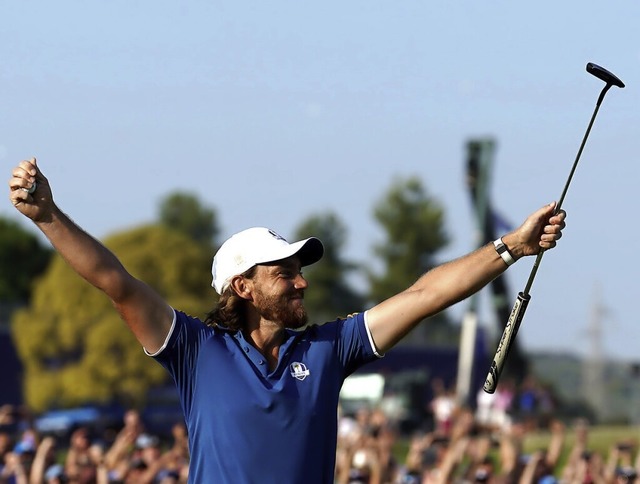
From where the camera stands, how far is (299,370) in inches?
222

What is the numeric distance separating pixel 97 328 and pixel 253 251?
57136 millimetres

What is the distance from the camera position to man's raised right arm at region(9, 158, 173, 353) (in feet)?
17.9

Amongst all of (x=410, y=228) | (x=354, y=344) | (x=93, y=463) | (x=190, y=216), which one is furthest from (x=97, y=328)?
(x=354, y=344)

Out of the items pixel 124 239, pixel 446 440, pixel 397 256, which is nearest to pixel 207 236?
pixel 397 256

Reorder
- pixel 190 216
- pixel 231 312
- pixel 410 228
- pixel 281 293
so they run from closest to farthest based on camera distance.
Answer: pixel 281 293, pixel 231 312, pixel 410 228, pixel 190 216

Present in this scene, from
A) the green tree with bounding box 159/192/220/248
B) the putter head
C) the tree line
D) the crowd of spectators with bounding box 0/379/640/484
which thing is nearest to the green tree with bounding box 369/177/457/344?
the tree line

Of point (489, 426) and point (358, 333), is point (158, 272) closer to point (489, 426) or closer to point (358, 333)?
point (489, 426)

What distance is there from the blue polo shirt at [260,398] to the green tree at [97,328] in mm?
54328

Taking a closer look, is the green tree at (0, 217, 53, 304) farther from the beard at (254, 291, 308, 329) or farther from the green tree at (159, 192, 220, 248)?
the beard at (254, 291, 308, 329)

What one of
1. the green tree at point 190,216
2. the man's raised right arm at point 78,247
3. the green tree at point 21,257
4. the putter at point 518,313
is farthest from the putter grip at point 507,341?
the green tree at point 190,216

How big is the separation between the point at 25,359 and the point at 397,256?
81.0ft

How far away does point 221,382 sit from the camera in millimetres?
5594

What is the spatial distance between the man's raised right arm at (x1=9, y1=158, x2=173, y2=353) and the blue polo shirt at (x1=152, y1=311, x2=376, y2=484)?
204 millimetres

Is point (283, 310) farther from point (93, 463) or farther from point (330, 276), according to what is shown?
point (330, 276)
